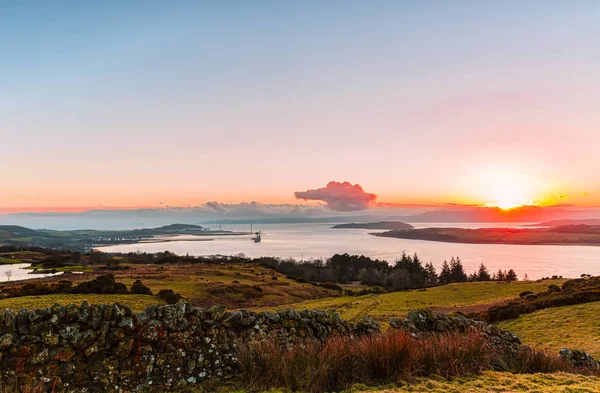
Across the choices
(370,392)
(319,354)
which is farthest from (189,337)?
(370,392)

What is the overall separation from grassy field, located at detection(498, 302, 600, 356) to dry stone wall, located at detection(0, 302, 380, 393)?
13399 mm

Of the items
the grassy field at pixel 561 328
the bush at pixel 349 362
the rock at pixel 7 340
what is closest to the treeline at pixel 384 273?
the grassy field at pixel 561 328

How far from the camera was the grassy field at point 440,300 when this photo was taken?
33625 mm

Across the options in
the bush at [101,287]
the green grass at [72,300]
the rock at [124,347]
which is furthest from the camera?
the bush at [101,287]

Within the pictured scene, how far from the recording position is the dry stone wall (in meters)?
5.82

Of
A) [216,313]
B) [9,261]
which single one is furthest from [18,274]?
[216,313]

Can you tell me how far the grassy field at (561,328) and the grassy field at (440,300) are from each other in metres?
9.64

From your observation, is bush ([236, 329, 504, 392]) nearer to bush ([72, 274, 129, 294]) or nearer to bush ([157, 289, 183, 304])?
bush ([157, 289, 183, 304])

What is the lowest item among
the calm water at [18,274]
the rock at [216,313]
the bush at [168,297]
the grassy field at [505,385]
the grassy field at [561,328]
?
the calm water at [18,274]

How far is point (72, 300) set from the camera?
24156mm

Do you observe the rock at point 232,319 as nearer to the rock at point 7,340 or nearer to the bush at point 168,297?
the rock at point 7,340

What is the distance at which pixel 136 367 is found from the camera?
6266 mm

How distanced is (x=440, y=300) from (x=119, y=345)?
41090 mm

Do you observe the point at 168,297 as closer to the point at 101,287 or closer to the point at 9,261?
the point at 101,287
